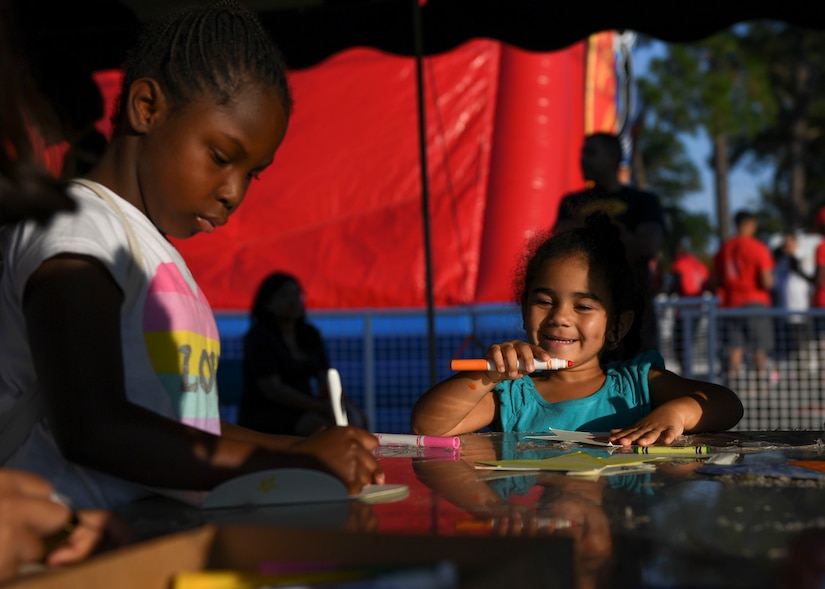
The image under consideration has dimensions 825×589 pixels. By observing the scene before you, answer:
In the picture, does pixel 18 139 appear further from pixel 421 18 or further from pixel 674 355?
pixel 674 355

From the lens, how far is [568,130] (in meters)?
7.98

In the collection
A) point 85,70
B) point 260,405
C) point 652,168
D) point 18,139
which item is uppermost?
point 652,168

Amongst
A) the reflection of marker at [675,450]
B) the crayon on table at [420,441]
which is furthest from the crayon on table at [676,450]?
the crayon on table at [420,441]

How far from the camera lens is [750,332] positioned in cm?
567

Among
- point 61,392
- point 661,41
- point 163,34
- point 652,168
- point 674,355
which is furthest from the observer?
point 652,168

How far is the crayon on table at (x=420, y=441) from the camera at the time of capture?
1719 mm

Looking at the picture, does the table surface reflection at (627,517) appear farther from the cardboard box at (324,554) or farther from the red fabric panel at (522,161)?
the red fabric panel at (522,161)

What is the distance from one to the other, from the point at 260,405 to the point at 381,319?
1.26m

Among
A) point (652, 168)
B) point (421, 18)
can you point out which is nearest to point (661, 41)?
point (421, 18)

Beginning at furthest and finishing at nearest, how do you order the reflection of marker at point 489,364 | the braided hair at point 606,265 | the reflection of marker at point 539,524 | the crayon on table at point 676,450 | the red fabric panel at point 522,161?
the red fabric panel at point 522,161
the braided hair at point 606,265
the reflection of marker at point 489,364
the crayon on table at point 676,450
the reflection of marker at point 539,524

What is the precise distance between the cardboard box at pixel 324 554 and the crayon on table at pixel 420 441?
932 millimetres

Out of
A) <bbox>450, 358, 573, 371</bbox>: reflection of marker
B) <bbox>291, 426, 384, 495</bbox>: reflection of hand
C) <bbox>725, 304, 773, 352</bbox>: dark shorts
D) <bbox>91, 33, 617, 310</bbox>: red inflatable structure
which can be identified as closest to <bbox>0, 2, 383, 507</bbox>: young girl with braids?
<bbox>291, 426, 384, 495</bbox>: reflection of hand

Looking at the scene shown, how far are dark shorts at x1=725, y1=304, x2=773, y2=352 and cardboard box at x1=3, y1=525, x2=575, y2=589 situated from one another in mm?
5093

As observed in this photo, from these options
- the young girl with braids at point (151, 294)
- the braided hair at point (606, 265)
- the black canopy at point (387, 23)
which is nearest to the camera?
the young girl with braids at point (151, 294)
